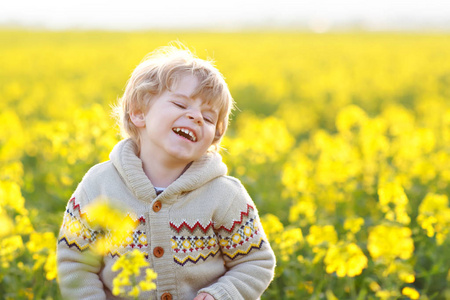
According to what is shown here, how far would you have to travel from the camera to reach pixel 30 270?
8.00 ft

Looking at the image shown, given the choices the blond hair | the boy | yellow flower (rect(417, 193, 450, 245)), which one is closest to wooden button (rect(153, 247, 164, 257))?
the boy

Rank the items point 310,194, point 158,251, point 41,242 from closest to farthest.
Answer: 1. point 158,251
2. point 41,242
3. point 310,194

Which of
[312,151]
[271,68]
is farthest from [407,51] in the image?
[312,151]

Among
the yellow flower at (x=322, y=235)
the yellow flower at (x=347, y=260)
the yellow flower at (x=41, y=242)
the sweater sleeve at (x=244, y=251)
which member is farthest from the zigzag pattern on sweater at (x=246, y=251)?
the yellow flower at (x=41, y=242)

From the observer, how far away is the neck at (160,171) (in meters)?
2.04

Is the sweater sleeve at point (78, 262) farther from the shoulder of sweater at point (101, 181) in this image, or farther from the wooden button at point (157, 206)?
the wooden button at point (157, 206)

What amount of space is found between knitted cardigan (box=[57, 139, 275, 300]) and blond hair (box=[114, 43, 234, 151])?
0.50 ft

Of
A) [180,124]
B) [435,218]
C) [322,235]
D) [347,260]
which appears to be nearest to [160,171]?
[180,124]

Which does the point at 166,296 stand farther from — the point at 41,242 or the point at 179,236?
the point at 41,242

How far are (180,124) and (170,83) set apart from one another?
0.52 ft

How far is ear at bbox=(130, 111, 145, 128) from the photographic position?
6.78ft

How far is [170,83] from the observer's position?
2000 millimetres

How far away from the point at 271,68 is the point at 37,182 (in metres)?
12.1

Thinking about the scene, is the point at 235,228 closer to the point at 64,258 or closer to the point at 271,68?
the point at 64,258
